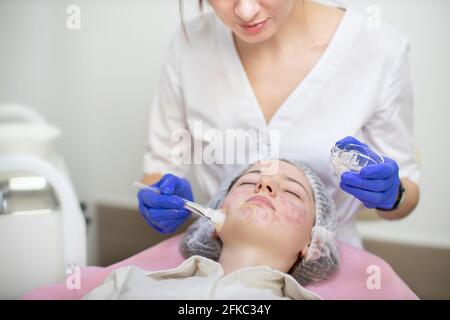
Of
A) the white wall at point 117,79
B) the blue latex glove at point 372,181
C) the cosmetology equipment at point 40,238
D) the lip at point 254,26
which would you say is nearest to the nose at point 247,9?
the lip at point 254,26

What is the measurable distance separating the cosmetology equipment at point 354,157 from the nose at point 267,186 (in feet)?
0.44

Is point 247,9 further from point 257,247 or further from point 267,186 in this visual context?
point 257,247

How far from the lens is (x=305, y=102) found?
1.25m

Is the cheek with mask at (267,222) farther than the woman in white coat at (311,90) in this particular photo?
No

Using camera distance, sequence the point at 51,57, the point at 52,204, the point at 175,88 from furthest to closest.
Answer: the point at 51,57 → the point at 175,88 → the point at 52,204

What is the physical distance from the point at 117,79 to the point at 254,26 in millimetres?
936

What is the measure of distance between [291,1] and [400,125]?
0.38 meters

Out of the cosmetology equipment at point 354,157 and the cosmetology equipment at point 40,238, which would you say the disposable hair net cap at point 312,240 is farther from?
the cosmetology equipment at point 40,238

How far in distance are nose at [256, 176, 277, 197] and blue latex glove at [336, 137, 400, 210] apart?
140 mm

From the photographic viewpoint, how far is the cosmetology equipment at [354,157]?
1038mm

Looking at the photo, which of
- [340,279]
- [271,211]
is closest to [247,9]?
[271,211]
